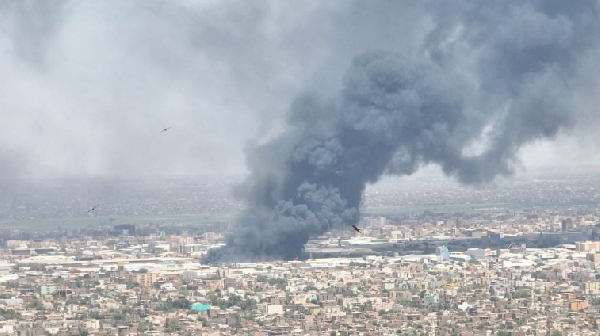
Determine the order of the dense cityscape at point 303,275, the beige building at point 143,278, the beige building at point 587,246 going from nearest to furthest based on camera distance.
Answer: the dense cityscape at point 303,275, the beige building at point 143,278, the beige building at point 587,246

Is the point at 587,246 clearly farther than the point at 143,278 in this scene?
Yes

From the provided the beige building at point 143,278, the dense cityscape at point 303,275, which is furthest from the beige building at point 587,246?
the beige building at point 143,278

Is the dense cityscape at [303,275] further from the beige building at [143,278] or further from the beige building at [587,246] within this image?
the beige building at [587,246]

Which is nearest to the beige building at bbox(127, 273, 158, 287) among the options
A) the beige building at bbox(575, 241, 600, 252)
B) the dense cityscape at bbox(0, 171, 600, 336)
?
the dense cityscape at bbox(0, 171, 600, 336)

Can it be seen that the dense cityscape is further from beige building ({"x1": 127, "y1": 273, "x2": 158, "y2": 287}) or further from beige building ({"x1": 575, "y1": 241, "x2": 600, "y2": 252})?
beige building ({"x1": 575, "y1": 241, "x2": 600, "y2": 252})

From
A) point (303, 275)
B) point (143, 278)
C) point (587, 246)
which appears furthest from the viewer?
point (587, 246)

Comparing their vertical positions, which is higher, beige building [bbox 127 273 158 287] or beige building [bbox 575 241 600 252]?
beige building [bbox 575 241 600 252]

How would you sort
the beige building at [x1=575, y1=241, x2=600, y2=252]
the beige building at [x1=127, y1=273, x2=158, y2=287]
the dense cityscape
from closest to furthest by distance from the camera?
the dense cityscape → the beige building at [x1=127, y1=273, x2=158, y2=287] → the beige building at [x1=575, y1=241, x2=600, y2=252]

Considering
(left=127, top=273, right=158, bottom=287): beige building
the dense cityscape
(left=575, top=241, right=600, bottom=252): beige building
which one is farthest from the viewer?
(left=575, top=241, right=600, bottom=252): beige building

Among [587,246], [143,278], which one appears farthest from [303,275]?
[587,246]

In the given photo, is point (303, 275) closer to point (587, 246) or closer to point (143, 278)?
point (143, 278)
